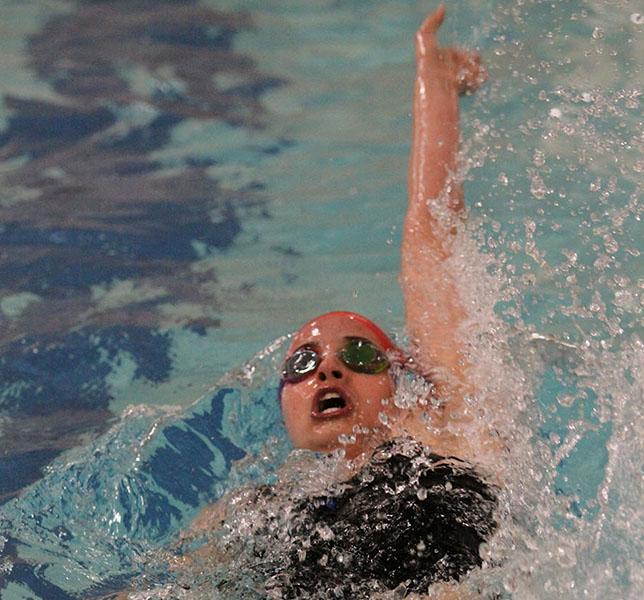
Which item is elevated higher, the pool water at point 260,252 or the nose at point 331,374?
the nose at point 331,374

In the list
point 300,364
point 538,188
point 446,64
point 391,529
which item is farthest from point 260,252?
point 391,529

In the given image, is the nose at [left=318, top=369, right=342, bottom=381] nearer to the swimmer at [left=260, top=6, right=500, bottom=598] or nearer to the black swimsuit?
the swimmer at [left=260, top=6, right=500, bottom=598]

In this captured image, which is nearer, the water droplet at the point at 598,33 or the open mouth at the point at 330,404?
the open mouth at the point at 330,404

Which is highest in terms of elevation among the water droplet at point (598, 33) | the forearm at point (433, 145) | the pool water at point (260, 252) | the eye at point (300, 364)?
the forearm at point (433, 145)

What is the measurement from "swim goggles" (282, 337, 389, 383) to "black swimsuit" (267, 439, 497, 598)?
186mm

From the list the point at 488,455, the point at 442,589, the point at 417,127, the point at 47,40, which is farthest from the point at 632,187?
the point at 47,40

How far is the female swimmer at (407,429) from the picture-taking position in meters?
1.76

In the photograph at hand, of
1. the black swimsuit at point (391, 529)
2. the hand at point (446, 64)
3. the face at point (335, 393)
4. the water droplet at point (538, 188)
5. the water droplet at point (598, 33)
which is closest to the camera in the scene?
the black swimsuit at point (391, 529)

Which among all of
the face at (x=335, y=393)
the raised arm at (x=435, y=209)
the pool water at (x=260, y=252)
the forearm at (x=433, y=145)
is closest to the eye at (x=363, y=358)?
the face at (x=335, y=393)

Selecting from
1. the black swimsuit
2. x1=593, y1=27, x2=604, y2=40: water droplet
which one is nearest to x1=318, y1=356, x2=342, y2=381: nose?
the black swimsuit

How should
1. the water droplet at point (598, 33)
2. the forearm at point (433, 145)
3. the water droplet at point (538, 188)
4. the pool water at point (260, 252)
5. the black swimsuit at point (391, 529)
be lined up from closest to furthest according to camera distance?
the black swimsuit at point (391, 529) < the pool water at point (260, 252) < the forearm at point (433, 145) < the water droplet at point (538, 188) < the water droplet at point (598, 33)

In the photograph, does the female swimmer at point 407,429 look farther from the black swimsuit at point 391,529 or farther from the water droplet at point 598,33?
the water droplet at point 598,33

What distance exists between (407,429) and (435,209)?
0.58 meters

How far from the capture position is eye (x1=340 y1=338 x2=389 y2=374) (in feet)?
6.66
